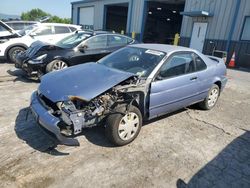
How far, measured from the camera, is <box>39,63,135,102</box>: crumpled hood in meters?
3.21

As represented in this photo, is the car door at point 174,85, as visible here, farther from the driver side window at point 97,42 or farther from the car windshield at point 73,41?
the car windshield at point 73,41

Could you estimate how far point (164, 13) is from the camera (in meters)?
27.4

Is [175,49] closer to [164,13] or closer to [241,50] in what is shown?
[241,50]

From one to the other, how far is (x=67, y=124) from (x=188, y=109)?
3.21m

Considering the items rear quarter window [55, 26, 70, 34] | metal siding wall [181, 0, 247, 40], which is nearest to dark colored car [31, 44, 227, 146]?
rear quarter window [55, 26, 70, 34]

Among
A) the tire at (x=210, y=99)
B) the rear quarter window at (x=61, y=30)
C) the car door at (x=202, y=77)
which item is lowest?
the tire at (x=210, y=99)

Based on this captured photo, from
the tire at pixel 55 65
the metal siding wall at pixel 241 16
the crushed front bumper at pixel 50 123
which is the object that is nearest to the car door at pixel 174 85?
the crushed front bumper at pixel 50 123

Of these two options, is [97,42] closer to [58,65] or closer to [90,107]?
[58,65]

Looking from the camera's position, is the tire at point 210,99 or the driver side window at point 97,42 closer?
the tire at point 210,99

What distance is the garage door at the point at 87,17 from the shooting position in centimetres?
2573

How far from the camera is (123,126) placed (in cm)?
344

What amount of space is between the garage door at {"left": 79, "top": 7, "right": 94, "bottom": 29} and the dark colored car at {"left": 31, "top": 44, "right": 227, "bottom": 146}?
2264 centimetres

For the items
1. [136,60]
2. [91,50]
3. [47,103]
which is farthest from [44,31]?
[47,103]

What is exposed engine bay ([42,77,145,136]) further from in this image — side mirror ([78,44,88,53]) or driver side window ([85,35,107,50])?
driver side window ([85,35,107,50])
